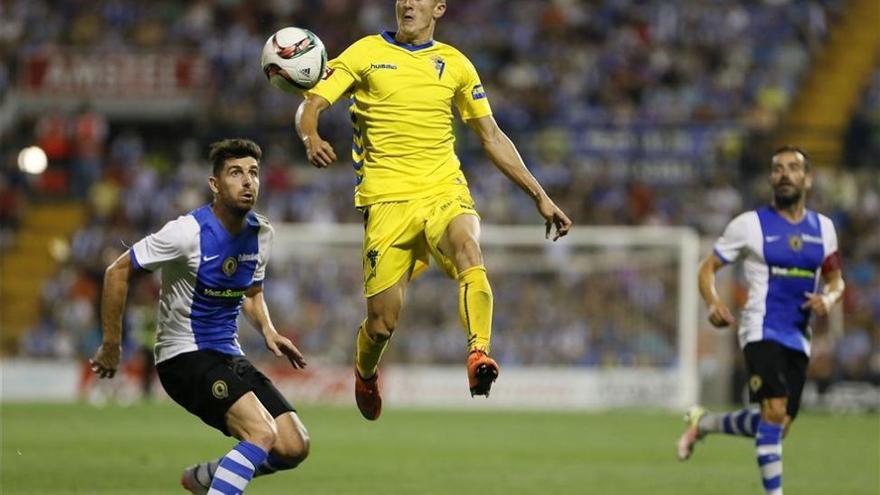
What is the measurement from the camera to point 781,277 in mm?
11414

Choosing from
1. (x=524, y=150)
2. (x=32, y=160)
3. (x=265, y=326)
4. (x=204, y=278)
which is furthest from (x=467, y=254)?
(x=32, y=160)

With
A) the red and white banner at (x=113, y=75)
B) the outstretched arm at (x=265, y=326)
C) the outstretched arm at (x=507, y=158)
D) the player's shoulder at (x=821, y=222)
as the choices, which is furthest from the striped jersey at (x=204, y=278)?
the red and white banner at (x=113, y=75)

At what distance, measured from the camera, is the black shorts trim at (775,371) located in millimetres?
11023

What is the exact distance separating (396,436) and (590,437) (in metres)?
2.24

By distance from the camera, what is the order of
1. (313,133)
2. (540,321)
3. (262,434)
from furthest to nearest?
(540,321), (313,133), (262,434)

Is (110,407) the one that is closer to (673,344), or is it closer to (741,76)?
(673,344)

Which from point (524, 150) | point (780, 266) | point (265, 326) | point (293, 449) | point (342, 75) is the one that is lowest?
point (293, 449)

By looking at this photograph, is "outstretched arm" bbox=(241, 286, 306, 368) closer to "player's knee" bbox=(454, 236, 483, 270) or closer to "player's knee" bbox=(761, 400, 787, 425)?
"player's knee" bbox=(454, 236, 483, 270)

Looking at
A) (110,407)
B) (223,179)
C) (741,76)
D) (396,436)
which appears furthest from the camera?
(741,76)

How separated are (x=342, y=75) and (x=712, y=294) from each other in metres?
3.27

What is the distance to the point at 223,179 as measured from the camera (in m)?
8.81

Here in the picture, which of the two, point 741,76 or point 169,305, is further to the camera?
point 741,76

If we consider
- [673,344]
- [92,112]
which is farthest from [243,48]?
[673,344]

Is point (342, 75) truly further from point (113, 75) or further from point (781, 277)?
point (113, 75)
